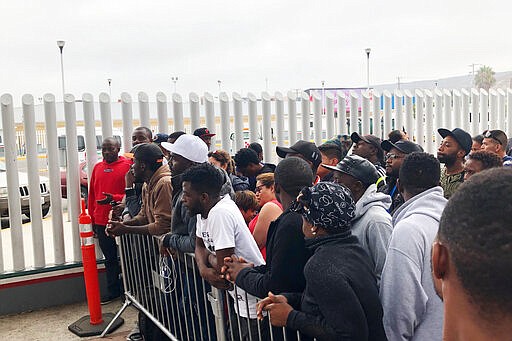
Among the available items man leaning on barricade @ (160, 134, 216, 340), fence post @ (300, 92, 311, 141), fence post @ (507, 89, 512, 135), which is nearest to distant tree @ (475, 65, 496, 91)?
fence post @ (507, 89, 512, 135)

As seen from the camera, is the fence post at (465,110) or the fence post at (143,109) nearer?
the fence post at (143,109)

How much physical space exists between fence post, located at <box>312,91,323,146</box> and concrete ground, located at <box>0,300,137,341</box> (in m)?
3.90

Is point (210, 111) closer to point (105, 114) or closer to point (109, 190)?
point (105, 114)

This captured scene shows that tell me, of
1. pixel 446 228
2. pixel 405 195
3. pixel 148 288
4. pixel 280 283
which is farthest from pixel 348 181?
pixel 148 288

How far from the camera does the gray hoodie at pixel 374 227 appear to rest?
111 inches

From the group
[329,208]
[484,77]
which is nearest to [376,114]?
[329,208]

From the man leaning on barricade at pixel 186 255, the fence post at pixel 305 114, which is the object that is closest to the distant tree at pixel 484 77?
the fence post at pixel 305 114

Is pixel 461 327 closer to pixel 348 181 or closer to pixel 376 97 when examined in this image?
pixel 348 181

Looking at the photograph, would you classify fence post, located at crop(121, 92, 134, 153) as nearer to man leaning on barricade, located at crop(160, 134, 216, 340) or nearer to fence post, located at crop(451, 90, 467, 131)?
man leaning on barricade, located at crop(160, 134, 216, 340)

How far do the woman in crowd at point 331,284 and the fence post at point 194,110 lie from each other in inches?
180

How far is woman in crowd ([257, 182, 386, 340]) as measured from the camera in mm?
2240

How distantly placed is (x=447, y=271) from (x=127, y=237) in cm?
457

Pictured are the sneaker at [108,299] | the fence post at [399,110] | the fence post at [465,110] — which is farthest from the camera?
the fence post at [465,110]

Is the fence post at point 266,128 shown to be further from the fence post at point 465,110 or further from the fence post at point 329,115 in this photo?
the fence post at point 465,110
